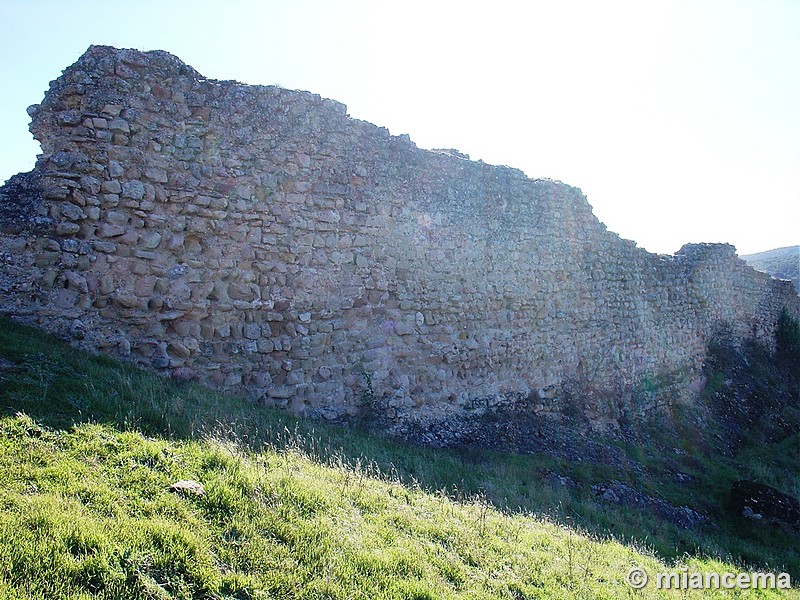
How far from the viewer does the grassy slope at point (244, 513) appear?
321 centimetres

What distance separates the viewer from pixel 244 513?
401 cm

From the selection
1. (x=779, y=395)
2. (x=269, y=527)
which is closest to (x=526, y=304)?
(x=269, y=527)

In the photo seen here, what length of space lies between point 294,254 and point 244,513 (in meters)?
4.61

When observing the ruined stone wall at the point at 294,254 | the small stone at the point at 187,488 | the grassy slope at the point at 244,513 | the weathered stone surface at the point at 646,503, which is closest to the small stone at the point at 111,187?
the ruined stone wall at the point at 294,254

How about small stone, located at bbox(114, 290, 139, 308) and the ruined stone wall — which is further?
small stone, located at bbox(114, 290, 139, 308)

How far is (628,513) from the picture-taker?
322 inches

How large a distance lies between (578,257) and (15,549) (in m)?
A: 11.6

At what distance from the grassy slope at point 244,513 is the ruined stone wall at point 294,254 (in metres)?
0.87

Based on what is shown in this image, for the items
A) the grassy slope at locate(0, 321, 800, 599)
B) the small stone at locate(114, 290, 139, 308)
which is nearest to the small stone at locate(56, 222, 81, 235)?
the small stone at locate(114, 290, 139, 308)

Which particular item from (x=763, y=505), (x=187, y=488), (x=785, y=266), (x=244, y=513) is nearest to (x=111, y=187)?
(x=187, y=488)

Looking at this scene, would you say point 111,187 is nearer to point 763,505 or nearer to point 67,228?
point 67,228

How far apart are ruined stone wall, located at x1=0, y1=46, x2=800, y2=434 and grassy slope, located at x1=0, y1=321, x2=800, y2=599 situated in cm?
87

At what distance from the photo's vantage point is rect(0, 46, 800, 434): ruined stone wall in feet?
21.5

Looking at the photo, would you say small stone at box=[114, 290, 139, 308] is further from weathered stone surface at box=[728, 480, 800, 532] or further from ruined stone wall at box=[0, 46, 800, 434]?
weathered stone surface at box=[728, 480, 800, 532]
